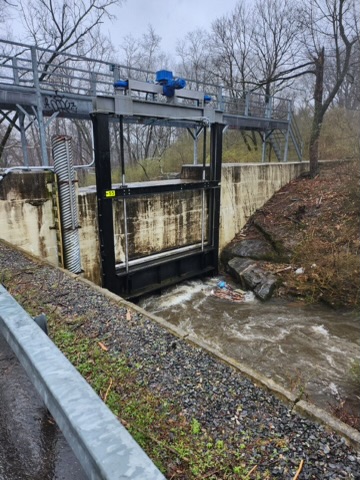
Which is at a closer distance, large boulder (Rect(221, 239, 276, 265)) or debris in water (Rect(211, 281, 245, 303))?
debris in water (Rect(211, 281, 245, 303))

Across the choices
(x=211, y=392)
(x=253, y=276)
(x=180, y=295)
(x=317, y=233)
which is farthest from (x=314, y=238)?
(x=211, y=392)

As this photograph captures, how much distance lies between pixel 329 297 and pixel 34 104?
353 inches

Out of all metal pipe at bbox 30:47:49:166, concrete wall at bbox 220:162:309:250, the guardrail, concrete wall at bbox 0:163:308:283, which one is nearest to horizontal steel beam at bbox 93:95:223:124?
metal pipe at bbox 30:47:49:166

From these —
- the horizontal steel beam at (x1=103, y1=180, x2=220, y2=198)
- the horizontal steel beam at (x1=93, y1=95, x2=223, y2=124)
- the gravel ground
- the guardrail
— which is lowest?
the gravel ground

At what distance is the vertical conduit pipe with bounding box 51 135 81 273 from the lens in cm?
675

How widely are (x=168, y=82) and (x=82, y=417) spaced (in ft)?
26.4

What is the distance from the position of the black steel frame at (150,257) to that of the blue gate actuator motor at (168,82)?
1601 mm

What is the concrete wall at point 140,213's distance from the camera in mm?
6898

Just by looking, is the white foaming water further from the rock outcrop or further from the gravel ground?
the gravel ground

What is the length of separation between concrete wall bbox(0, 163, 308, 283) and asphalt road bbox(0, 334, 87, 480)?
17.3ft

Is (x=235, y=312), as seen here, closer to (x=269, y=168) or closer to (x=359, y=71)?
(x=269, y=168)

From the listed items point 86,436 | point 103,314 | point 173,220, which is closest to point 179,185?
point 173,220

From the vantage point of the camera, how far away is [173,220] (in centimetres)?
967

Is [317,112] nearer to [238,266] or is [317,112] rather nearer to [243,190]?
[243,190]
